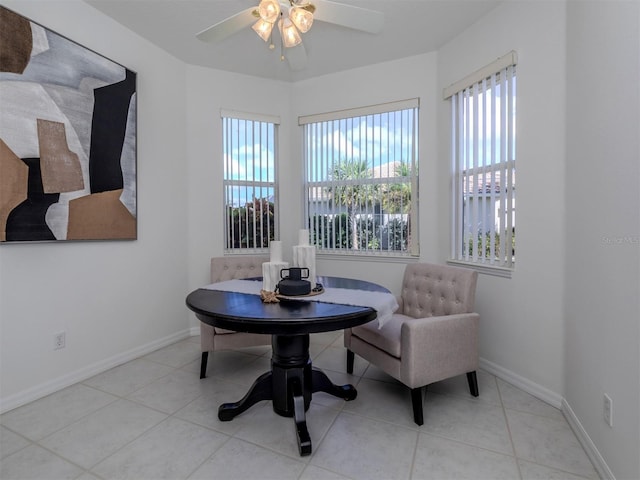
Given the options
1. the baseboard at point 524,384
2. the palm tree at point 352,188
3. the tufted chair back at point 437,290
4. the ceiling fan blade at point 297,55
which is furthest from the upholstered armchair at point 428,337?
the ceiling fan blade at point 297,55

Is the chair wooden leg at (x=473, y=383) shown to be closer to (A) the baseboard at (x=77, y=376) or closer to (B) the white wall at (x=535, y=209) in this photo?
(B) the white wall at (x=535, y=209)

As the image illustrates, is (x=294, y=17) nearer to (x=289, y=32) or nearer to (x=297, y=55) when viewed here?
(x=289, y=32)

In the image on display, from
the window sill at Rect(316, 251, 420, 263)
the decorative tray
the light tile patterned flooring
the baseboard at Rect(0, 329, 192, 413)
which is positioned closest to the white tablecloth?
the decorative tray

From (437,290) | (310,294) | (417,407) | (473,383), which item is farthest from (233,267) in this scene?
(473,383)

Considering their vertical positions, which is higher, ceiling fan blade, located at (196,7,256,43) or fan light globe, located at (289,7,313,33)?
ceiling fan blade, located at (196,7,256,43)

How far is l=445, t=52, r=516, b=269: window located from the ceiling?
1.85 ft

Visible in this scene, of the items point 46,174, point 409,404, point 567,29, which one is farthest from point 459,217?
point 46,174

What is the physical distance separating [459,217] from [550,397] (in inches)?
58.2

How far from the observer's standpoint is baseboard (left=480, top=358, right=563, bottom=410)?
2.06 m

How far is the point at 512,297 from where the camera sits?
237 cm

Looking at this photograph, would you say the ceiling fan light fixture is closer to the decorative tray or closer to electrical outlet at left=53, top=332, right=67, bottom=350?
the decorative tray

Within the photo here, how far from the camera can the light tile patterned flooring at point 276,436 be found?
59.1 inches

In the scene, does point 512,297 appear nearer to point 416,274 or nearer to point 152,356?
point 416,274

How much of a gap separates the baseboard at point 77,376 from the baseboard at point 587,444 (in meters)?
3.20
